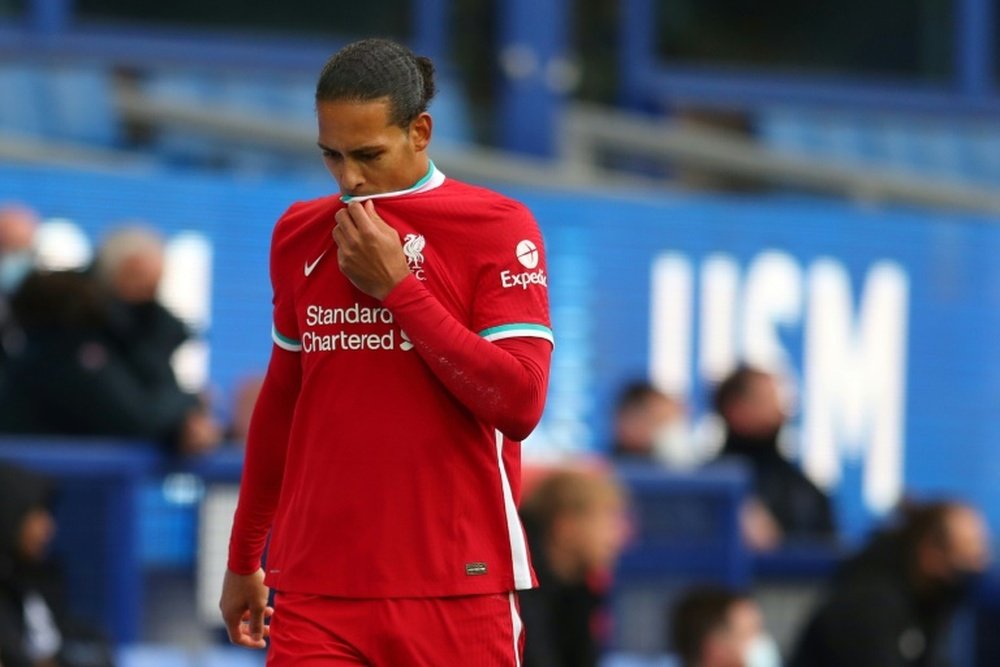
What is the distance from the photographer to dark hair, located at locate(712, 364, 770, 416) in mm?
8914

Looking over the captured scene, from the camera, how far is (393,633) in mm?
3244

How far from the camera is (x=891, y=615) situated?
775cm

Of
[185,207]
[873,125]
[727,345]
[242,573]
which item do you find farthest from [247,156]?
[242,573]

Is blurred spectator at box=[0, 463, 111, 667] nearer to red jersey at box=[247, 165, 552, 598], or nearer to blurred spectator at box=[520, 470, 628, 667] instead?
blurred spectator at box=[520, 470, 628, 667]

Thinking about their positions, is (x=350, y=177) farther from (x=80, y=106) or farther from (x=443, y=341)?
(x=80, y=106)

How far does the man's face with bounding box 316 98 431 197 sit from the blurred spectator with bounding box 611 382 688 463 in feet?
17.2

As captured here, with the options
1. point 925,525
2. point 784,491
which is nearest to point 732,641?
point 925,525

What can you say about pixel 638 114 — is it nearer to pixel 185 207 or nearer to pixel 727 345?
pixel 727 345

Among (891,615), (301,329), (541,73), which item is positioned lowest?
(891,615)

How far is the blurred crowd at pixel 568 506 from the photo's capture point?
6.36 metres

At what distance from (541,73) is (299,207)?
7.54m

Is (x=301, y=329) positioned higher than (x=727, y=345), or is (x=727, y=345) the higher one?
(x=301, y=329)

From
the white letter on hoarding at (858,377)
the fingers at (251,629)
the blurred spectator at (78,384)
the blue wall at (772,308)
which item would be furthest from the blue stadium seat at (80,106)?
the fingers at (251,629)

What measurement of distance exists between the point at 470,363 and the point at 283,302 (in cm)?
43
